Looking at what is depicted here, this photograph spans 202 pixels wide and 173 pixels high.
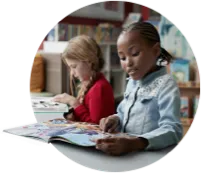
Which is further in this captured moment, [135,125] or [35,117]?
[35,117]

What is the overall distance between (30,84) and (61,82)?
10 cm

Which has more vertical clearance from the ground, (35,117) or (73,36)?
(73,36)

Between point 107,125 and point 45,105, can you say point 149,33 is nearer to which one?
point 107,125

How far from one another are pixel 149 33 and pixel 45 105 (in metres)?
0.37

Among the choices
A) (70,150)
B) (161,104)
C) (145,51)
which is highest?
(145,51)

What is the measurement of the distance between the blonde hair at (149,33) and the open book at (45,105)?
29 cm

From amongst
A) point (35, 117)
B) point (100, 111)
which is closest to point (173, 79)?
point (100, 111)

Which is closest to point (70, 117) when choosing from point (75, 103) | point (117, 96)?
point (75, 103)

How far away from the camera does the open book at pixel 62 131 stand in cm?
91

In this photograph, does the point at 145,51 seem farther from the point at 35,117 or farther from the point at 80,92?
the point at 35,117

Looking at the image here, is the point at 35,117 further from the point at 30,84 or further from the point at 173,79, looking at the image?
the point at 173,79

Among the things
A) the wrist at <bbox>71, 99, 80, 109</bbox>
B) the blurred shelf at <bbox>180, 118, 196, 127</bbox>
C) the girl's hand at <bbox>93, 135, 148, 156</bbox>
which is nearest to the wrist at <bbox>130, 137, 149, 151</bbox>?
the girl's hand at <bbox>93, 135, 148, 156</bbox>

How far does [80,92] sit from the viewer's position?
988 mm

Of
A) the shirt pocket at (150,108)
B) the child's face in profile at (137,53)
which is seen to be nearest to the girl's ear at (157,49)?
Answer: the child's face in profile at (137,53)
